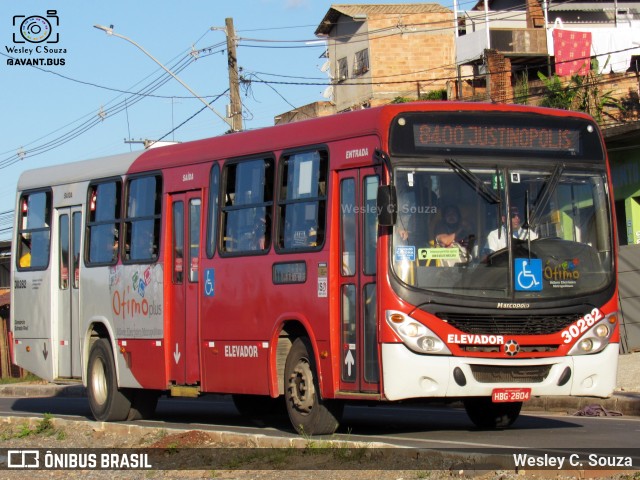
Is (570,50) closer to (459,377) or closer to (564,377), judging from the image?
(564,377)

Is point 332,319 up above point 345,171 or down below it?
below

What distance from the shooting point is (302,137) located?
12867 mm

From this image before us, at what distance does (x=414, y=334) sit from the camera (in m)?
11.2

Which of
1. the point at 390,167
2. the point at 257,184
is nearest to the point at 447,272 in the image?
the point at 390,167

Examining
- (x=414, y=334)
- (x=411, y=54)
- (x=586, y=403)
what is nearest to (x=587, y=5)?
(x=411, y=54)

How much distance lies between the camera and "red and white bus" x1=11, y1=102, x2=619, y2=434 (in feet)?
37.2

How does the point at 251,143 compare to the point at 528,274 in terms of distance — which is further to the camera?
the point at 251,143

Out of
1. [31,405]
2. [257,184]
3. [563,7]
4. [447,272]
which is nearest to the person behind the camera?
[447,272]

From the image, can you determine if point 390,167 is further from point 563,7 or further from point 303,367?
point 563,7

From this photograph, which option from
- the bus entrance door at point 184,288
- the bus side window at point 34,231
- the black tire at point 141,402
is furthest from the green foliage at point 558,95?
the bus entrance door at point 184,288

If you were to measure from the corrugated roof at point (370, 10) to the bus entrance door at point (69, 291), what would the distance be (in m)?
41.6

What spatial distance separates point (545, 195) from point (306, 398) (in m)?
3.27

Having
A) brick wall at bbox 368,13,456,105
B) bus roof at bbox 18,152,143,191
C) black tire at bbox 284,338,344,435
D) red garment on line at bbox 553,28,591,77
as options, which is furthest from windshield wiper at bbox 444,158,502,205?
brick wall at bbox 368,13,456,105

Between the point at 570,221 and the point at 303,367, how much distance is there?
318cm
